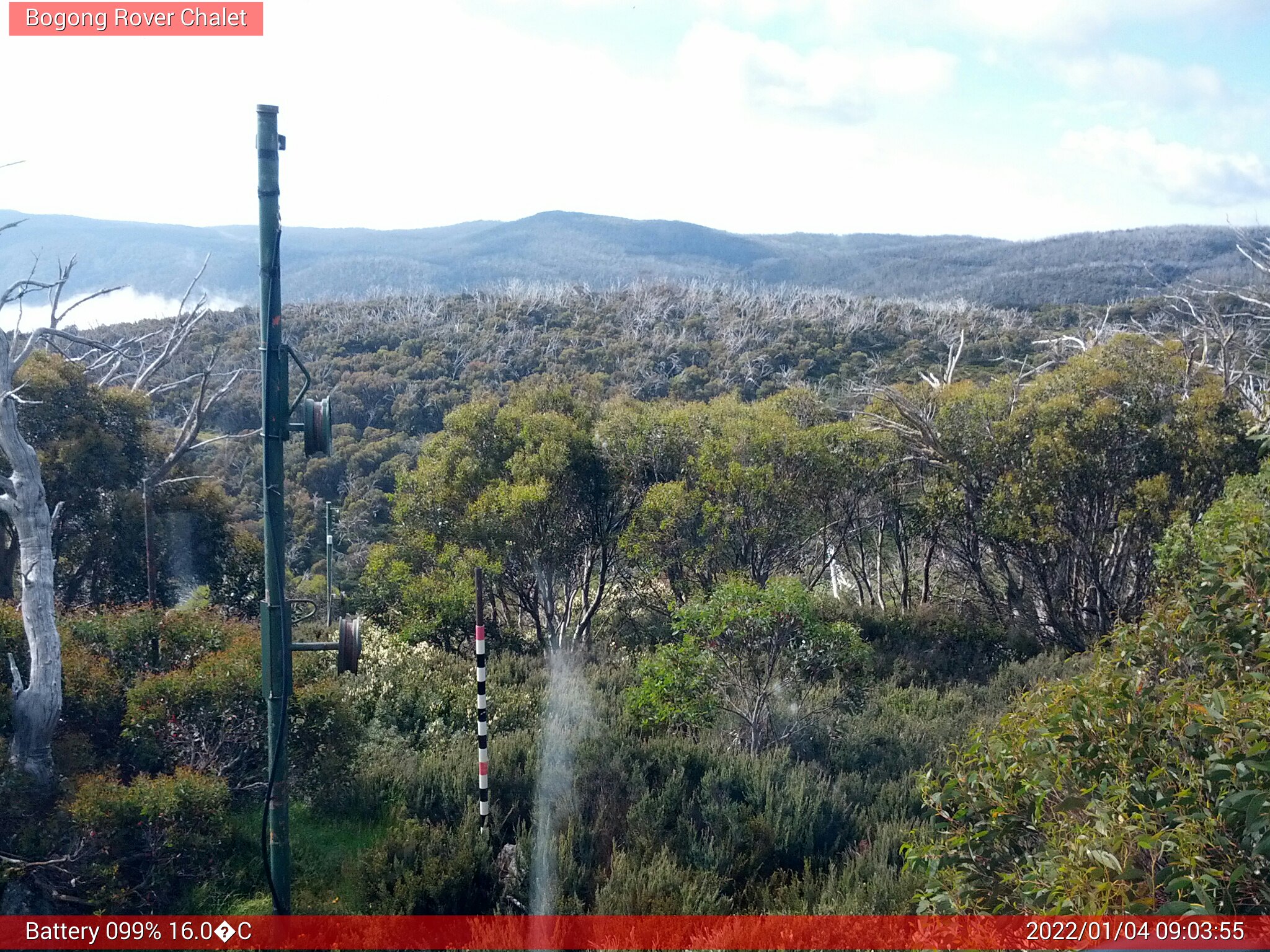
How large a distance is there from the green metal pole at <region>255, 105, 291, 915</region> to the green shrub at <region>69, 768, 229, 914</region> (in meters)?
1.02

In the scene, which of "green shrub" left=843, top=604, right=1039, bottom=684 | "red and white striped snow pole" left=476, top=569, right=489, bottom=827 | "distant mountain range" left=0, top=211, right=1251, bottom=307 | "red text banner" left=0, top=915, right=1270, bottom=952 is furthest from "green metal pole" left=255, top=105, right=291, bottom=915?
"distant mountain range" left=0, top=211, right=1251, bottom=307

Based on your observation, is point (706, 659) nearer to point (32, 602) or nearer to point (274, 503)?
point (274, 503)

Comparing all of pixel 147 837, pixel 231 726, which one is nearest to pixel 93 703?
pixel 231 726

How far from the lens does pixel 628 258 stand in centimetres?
8006

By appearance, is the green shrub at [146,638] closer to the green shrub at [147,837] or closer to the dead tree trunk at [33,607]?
the dead tree trunk at [33,607]

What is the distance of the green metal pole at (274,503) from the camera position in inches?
173

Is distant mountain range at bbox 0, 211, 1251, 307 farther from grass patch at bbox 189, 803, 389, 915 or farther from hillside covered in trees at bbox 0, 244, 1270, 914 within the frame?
grass patch at bbox 189, 803, 389, 915

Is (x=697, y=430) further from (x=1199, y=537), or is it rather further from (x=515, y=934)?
(x=515, y=934)

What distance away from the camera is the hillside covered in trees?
357 cm

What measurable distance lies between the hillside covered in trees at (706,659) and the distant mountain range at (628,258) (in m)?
23.1

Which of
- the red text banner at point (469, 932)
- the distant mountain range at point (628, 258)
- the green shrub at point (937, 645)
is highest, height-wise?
the distant mountain range at point (628, 258)

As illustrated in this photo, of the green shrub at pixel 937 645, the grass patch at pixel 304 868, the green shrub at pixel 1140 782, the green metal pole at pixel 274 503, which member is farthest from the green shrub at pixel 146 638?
the green shrub at pixel 937 645

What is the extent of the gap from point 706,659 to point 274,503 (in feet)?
12.0

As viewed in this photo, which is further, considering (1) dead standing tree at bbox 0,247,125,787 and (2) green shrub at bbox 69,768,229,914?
(1) dead standing tree at bbox 0,247,125,787
